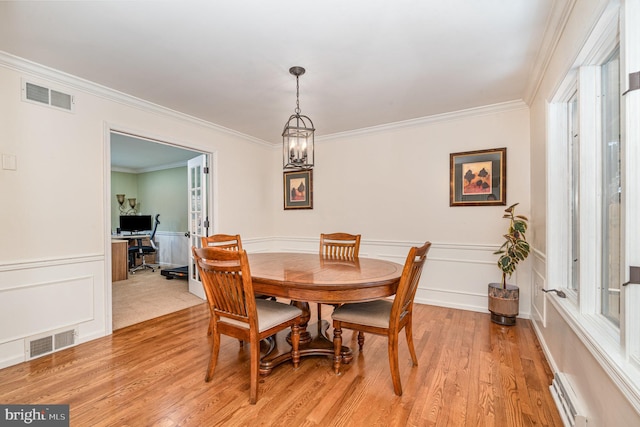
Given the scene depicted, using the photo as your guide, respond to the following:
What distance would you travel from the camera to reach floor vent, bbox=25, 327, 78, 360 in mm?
2383

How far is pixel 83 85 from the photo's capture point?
2.69 metres

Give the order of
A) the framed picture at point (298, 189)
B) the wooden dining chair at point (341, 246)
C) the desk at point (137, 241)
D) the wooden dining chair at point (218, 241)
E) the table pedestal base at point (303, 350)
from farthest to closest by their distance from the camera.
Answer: the desk at point (137, 241), the framed picture at point (298, 189), the wooden dining chair at point (341, 246), the wooden dining chair at point (218, 241), the table pedestal base at point (303, 350)

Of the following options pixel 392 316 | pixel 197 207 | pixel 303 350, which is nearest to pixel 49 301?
pixel 197 207

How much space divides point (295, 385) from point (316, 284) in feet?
2.51

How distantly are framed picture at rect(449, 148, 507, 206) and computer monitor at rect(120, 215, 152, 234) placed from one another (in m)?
6.69

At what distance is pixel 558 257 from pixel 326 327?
2.01 metres

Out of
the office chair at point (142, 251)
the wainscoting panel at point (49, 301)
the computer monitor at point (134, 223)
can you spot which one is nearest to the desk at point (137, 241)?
the office chair at point (142, 251)

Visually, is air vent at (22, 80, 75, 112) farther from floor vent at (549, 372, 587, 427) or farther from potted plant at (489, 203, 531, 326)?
potted plant at (489, 203, 531, 326)

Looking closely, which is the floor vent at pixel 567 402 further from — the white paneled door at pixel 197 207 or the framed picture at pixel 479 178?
the white paneled door at pixel 197 207

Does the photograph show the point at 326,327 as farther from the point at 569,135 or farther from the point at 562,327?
the point at 569,135

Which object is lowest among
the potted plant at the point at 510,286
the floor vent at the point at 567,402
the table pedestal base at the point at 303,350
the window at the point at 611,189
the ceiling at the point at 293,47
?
the table pedestal base at the point at 303,350

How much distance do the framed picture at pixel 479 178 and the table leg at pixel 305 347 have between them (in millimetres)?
2306

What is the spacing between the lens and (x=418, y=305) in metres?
3.78

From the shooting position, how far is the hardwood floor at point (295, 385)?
1.68 meters
